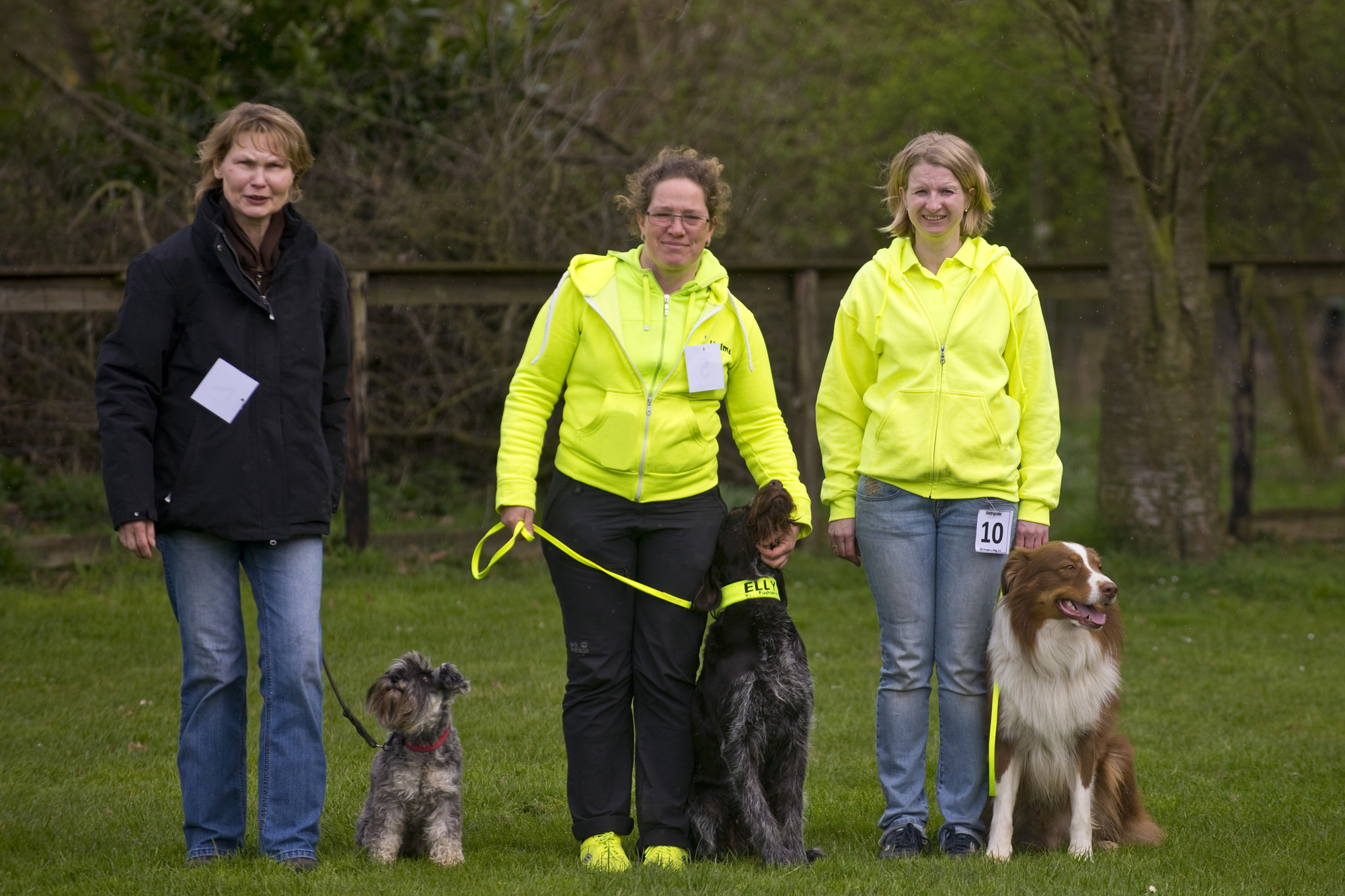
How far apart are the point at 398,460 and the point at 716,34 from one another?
6.57 meters

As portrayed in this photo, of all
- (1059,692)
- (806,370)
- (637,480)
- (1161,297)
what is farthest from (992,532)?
(1161,297)

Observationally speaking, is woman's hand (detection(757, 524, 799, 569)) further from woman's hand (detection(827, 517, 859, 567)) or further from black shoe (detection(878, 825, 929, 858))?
black shoe (detection(878, 825, 929, 858))

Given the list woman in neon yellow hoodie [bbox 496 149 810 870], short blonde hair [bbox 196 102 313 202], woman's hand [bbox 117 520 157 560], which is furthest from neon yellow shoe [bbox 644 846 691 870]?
short blonde hair [bbox 196 102 313 202]

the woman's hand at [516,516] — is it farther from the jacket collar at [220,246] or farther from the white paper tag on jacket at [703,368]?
the jacket collar at [220,246]

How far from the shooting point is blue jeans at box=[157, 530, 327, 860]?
378 centimetres

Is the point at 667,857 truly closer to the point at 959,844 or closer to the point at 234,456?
the point at 959,844

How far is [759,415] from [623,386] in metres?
0.54

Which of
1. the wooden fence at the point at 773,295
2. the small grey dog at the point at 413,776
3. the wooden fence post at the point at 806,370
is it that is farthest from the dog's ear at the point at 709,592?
the wooden fence post at the point at 806,370

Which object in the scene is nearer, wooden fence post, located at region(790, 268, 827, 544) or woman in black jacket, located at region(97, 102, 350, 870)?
woman in black jacket, located at region(97, 102, 350, 870)

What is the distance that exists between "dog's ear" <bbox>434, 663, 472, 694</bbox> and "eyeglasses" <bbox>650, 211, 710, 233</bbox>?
160 cm

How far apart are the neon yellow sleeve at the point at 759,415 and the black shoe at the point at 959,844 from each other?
1201 mm

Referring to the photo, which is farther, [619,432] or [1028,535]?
[1028,535]

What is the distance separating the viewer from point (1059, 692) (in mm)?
4098

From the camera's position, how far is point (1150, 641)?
301 inches
